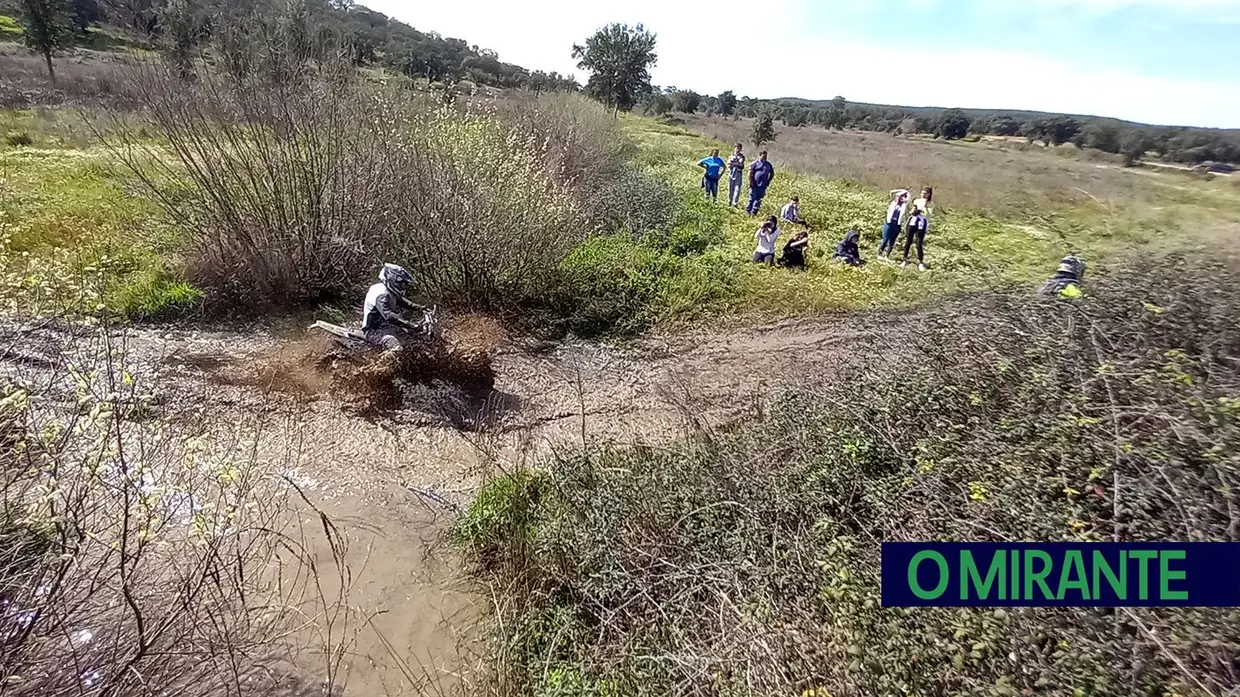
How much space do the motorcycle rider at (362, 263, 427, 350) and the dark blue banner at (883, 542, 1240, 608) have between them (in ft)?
17.6

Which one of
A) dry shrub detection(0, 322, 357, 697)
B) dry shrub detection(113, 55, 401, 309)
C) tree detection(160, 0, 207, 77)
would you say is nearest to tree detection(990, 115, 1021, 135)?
dry shrub detection(113, 55, 401, 309)

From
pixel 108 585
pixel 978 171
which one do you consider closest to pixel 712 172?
pixel 978 171

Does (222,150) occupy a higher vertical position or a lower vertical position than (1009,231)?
higher

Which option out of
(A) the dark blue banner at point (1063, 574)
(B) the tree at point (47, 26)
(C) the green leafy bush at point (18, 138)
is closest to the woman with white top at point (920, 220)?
(A) the dark blue banner at point (1063, 574)

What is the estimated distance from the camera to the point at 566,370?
8.11 metres

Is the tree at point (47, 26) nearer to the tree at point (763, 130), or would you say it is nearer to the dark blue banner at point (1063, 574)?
the tree at point (763, 130)

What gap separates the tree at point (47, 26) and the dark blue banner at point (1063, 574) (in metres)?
27.5

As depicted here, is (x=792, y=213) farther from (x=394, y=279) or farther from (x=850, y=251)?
(x=394, y=279)

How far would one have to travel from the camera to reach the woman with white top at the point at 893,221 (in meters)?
11.1

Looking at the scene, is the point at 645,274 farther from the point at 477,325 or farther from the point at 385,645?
the point at 385,645

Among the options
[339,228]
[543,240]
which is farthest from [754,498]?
[339,228]

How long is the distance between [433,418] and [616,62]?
92.8 feet

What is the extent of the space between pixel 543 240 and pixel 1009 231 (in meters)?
10.7

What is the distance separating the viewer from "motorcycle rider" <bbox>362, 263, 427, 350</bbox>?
662 cm
